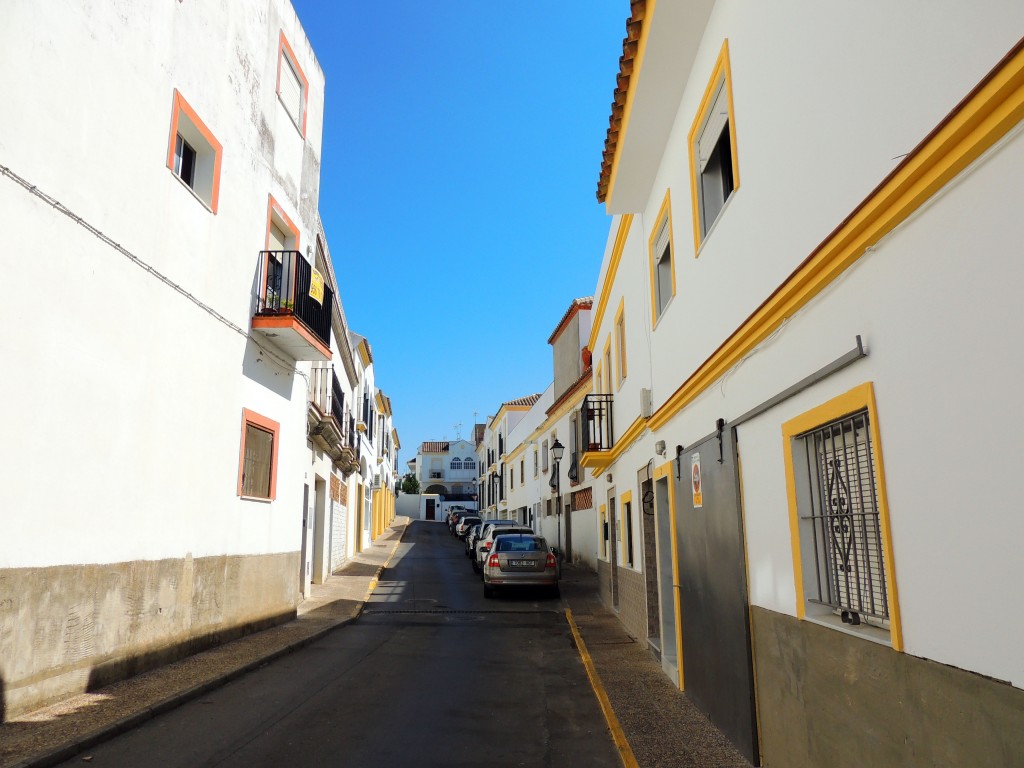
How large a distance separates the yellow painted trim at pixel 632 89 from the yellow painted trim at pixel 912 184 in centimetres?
323

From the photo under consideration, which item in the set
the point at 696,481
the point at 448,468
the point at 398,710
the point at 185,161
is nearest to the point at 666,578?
the point at 696,481

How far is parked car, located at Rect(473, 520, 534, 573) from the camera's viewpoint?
70.6ft

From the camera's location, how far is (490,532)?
2308 centimetres

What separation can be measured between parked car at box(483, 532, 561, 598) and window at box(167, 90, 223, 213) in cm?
1046

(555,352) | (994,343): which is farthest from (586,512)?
(994,343)

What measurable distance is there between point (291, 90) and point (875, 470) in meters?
12.9

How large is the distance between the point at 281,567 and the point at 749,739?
9224mm

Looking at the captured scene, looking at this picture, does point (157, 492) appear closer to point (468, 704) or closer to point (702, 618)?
point (468, 704)

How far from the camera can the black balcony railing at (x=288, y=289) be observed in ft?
38.9

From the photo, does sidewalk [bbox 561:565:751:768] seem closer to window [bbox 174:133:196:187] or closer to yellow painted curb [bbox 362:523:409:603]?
yellow painted curb [bbox 362:523:409:603]

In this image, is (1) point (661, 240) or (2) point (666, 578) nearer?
(2) point (666, 578)

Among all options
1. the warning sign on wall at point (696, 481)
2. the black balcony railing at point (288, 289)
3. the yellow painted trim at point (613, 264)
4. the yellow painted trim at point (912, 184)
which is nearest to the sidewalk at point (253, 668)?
the warning sign on wall at point (696, 481)

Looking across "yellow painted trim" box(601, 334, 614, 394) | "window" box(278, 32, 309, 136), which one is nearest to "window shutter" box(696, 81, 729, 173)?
"yellow painted trim" box(601, 334, 614, 394)

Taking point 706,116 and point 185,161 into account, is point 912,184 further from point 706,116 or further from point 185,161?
point 185,161
